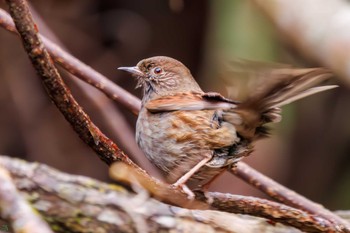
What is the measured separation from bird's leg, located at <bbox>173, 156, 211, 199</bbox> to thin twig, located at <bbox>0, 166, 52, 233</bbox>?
1.35m

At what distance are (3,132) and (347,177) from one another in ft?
10.7

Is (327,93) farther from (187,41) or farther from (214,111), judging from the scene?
(214,111)

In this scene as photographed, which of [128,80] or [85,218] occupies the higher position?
[128,80]

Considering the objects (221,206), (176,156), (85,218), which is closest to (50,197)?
(85,218)

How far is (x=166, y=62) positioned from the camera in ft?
12.4

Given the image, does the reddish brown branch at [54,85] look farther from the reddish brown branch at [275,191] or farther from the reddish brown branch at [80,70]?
the reddish brown branch at [275,191]

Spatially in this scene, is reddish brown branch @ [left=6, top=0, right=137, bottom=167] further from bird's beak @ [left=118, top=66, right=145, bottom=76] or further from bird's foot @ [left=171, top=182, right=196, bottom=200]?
bird's beak @ [left=118, top=66, right=145, bottom=76]

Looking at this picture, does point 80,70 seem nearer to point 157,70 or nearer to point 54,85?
point 157,70

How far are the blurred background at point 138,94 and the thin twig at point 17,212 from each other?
403 cm

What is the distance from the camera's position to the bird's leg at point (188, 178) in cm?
283

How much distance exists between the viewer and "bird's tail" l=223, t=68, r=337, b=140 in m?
2.49

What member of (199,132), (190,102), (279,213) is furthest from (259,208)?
(190,102)

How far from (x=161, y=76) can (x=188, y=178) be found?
880 millimetres

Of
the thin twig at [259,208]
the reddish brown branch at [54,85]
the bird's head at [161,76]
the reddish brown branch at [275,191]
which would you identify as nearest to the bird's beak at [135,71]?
the bird's head at [161,76]
